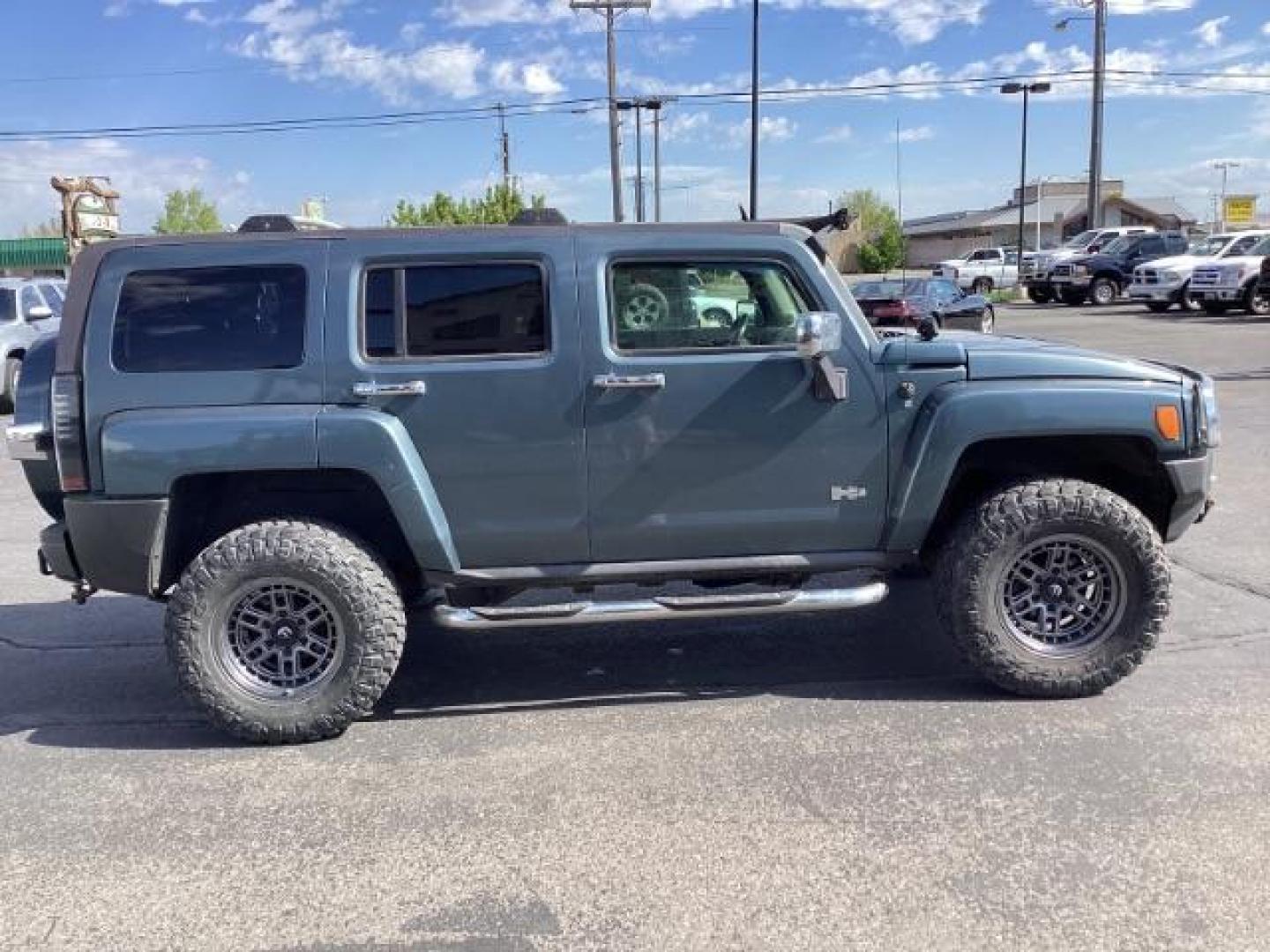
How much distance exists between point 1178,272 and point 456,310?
28209mm

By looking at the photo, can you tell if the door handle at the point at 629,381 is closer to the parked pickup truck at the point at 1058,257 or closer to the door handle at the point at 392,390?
the door handle at the point at 392,390

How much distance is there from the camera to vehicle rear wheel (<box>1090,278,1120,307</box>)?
33.7 metres

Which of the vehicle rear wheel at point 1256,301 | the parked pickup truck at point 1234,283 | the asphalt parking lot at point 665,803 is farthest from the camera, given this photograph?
the parked pickup truck at point 1234,283

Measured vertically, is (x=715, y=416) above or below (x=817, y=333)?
below

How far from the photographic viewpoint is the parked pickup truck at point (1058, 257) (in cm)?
3516

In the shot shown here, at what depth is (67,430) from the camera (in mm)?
4215

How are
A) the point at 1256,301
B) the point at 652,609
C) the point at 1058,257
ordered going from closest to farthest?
the point at 652,609 < the point at 1256,301 < the point at 1058,257

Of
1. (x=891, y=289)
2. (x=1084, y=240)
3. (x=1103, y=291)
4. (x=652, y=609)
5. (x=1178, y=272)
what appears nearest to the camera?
(x=652, y=609)

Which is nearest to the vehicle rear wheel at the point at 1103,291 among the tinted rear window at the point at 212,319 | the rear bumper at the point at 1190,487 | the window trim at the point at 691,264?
the rear bumper at the point at 1190,487

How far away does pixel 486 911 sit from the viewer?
322 centimetres

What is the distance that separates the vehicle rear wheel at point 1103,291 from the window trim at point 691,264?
32.3 metres

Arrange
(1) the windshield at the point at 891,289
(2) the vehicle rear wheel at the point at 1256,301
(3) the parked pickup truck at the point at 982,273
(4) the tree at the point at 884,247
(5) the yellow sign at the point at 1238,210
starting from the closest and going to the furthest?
(1) the windshield at the point at 891,289 < (2) the vehicle rear wheel at the point at 1256,301 < (3) the parked pickup truck at the point at 982,273 < (5) the yellow sign at the point at 1238,210 < (4) the tree at the point at 884,247

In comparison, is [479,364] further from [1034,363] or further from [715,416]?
[1034,363]

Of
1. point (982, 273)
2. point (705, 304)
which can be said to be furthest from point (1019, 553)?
point (982, 273)
